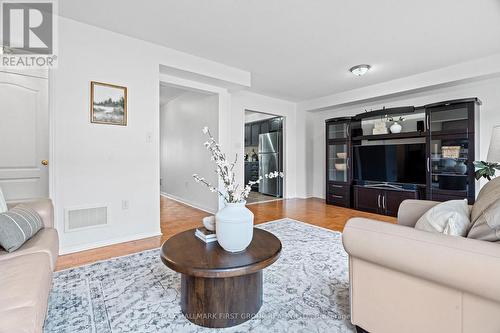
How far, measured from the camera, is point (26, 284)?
104 centimetres

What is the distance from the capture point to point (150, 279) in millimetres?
2045

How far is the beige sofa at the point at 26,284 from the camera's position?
0.86 metres

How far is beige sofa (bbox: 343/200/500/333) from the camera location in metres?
0.95

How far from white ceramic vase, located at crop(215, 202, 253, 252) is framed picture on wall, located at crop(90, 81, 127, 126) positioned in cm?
218

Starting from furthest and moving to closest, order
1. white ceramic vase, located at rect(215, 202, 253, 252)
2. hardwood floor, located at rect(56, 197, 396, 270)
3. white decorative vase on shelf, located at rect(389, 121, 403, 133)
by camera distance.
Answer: white decorative vase on shelf, located at rect(389, 121, 403, 133) → hardwood floor, located at rect(56, 197, 396, 270) → white ceramic vase, located at rect(215, 202, 253, 252)

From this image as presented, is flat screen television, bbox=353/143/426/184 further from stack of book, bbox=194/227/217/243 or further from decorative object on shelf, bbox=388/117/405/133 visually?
stack of book, bbox=194/227/217/243

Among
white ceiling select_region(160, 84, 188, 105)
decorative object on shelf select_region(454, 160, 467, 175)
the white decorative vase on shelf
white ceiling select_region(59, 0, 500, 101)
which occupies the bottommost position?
decorative object on shelf select_region(454, 160, 467, 175)

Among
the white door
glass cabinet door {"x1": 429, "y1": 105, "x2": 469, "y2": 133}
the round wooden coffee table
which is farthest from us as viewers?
glass cabinet door {"x1": 429, "y1": 105, "x2": 469, "y2": 133}

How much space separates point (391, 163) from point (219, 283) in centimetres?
431

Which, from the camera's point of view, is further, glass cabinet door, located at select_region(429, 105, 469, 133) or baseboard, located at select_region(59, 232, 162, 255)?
glass cabinet door, located at select_region(429, 105, 469, 133)

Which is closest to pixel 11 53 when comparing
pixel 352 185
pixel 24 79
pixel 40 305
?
pixel 24 79

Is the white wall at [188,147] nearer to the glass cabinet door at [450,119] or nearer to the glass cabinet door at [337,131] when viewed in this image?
the glass cabinet door at [337,131]

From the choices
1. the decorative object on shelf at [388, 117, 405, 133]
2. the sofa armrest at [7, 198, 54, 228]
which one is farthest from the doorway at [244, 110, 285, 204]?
the sofa armrest at [7, 198, 54, 228]

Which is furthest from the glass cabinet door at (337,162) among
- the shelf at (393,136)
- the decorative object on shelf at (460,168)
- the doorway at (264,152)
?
the decorative object on shelf at (460,168)
